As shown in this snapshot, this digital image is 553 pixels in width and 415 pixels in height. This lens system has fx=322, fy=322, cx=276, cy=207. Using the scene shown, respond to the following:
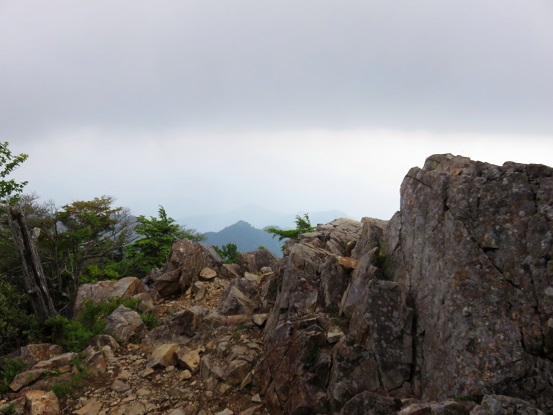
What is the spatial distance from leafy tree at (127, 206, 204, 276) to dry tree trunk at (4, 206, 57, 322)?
10.6 m

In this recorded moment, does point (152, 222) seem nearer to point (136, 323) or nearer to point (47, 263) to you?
point (47, 263)

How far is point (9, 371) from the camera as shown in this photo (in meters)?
11.6

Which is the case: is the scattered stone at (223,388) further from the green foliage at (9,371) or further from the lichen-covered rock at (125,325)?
the green foliage at (9,371)

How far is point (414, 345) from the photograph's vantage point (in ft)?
27.8

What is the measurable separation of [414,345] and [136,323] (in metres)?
12.0

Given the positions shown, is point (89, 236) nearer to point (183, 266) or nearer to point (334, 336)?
point (183, 266)

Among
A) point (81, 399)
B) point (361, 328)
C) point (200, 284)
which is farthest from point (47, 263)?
point (361, 328)

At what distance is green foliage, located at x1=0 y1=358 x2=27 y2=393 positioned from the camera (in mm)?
11227

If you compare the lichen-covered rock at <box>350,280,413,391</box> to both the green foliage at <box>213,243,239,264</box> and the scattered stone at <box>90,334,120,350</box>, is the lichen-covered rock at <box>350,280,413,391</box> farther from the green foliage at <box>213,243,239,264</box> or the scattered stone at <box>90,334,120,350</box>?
the green foliage at <box>213,243,239,264</box>

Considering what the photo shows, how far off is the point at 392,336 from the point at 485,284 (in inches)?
105

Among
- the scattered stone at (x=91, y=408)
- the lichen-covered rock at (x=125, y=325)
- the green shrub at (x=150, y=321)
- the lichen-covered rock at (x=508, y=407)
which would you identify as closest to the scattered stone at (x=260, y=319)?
the lichen-covered rock at (x=125, y=325)

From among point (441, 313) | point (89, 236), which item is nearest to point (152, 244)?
point (89, 236)

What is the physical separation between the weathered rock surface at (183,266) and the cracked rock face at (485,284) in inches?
536

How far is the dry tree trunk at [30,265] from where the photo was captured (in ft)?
51.1
